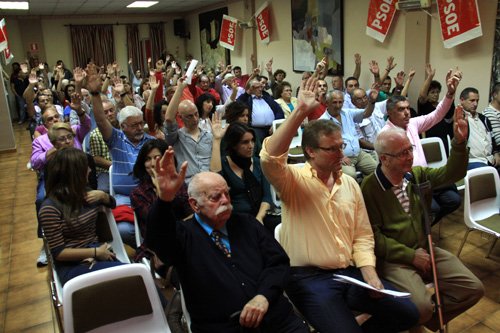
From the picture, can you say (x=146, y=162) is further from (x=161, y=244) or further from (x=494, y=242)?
(x=494, y=242)

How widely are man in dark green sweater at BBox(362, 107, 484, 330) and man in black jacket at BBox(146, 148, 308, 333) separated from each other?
2.03ft

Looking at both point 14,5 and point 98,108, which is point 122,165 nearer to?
point 98,108

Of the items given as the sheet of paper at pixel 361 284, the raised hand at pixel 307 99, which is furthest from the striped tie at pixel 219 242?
the raised hand at pixel 307 99

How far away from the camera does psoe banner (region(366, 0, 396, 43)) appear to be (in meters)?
6.32

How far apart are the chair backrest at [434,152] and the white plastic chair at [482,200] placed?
0.76m

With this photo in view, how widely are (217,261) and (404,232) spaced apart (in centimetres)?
105

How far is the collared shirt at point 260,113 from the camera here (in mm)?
5562

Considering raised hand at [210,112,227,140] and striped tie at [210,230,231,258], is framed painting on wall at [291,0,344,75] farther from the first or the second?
striped tie at [210,230,231,258]

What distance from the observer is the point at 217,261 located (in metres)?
1.83

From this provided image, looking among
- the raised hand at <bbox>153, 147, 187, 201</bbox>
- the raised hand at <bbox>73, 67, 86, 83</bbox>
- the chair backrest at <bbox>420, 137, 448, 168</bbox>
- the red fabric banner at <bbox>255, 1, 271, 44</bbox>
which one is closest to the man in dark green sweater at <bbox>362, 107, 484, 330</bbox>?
the raised hand at <bbox>153, 147, 187, 201</bbox>

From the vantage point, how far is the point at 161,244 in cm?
172

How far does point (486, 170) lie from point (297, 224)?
1.90 m

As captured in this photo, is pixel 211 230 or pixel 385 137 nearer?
pixel 211 230

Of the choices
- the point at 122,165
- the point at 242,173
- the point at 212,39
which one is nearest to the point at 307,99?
the point at 242,173
